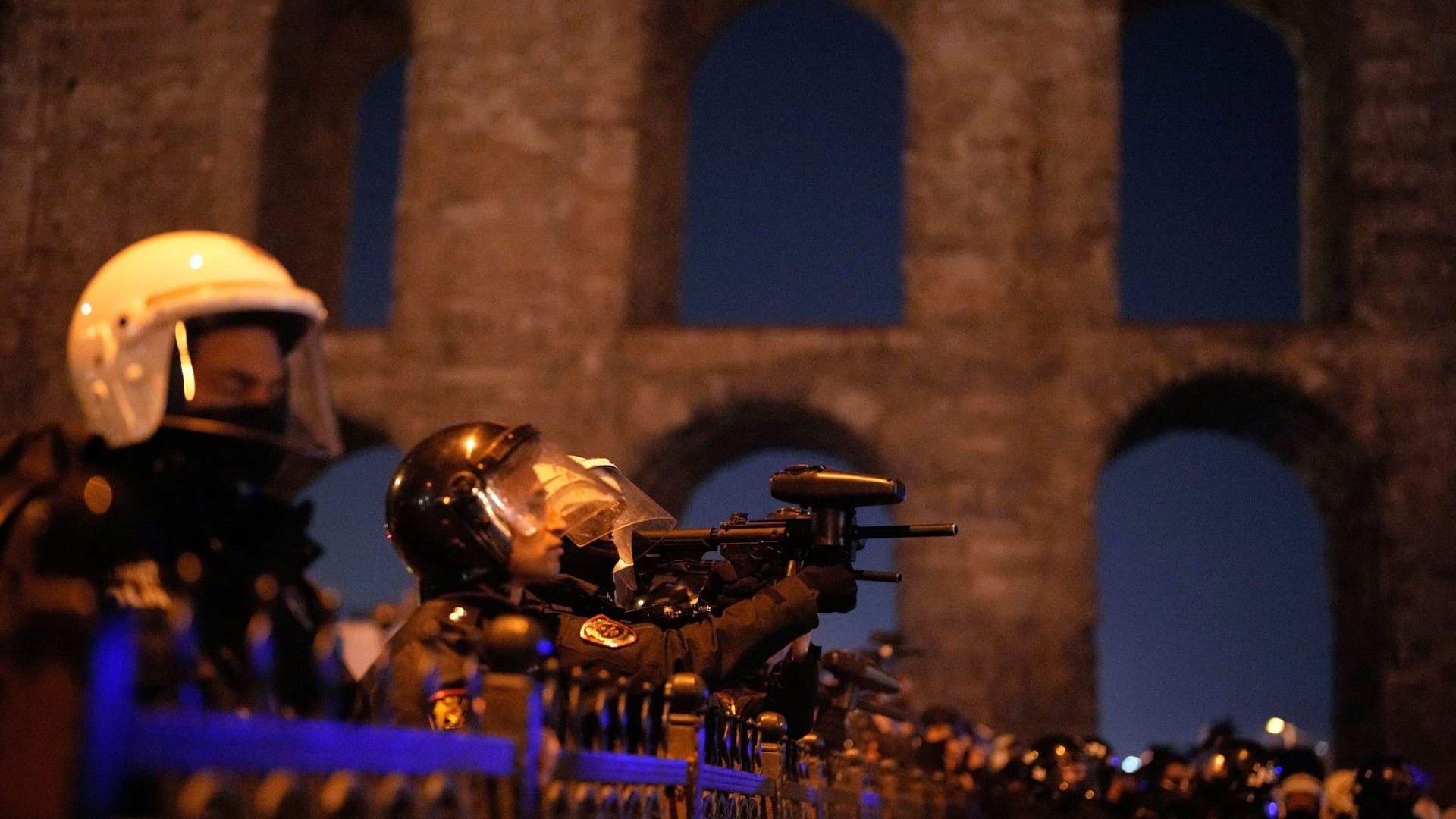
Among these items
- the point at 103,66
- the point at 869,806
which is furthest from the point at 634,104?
the point at 869,806

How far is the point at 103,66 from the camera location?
15.8m

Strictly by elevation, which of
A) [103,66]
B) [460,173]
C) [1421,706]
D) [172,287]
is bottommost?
[1421,706]

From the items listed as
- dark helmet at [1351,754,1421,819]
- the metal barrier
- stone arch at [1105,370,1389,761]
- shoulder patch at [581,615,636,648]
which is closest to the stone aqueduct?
stone arch at [1105,370,1389,761]

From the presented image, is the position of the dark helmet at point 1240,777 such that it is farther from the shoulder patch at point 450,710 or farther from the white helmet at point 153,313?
the white helmet at point 153,313

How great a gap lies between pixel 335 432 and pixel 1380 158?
13.2 m

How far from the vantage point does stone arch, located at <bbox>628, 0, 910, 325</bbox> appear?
1528 cm

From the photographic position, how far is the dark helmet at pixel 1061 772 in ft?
→ 27.2

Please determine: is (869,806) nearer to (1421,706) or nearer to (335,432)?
(335,432)

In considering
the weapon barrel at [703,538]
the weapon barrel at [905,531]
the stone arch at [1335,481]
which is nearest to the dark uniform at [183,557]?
the weapon barrel at [703,538]

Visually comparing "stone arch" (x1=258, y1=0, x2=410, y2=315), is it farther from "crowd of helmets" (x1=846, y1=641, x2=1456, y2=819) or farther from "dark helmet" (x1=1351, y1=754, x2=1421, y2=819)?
"dark helmet" (x1=1351, y1=754, x2=1421, y2=819)

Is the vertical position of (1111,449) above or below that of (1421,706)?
above

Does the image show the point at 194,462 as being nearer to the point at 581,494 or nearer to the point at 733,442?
the point at 581,494

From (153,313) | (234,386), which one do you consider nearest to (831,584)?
(234,386)

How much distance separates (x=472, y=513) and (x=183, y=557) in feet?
3.42
